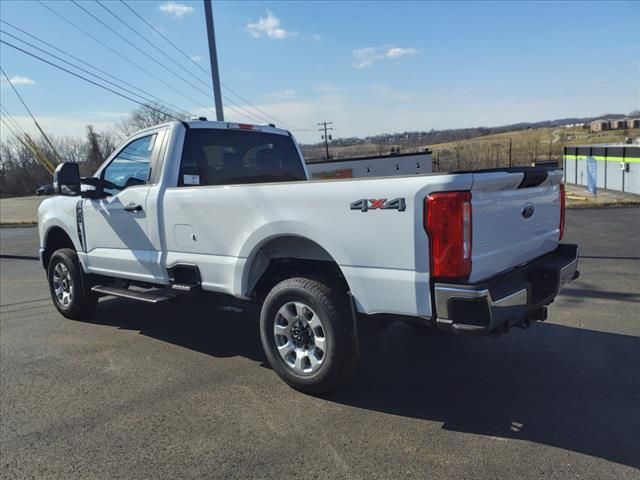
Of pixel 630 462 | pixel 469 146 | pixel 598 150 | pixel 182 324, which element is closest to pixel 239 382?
pixel 182 324

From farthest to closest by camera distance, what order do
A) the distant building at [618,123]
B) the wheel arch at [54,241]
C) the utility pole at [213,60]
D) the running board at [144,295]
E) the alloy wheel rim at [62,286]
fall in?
1. the distant building at [618,123]
2. the utility pole at [213,60]
3. the wheel arch at [54,241]
4. the alloy wheel rim at [62,286]
5. the running board at [144,295]

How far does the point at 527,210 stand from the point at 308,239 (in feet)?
5.18

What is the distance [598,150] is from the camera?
79.6 ft

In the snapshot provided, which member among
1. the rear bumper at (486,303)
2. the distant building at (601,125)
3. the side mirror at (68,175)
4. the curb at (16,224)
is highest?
the distant building at (601,125)

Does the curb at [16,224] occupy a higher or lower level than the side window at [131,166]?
lower

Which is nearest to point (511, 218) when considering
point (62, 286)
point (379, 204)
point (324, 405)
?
point (379, 204)

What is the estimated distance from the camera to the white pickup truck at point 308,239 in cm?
318

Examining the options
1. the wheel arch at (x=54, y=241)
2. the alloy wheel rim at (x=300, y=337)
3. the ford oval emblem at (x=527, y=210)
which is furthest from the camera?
the wheel arch at (x=54, y=241)

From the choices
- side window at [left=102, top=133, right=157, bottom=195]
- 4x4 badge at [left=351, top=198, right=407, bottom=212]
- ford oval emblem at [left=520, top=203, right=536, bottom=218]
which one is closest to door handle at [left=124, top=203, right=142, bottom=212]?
side window at [left=102, top=133, right=157, bottom=195]

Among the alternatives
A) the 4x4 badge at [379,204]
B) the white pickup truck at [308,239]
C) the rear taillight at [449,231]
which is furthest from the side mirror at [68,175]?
the rear taillight at [449,231]

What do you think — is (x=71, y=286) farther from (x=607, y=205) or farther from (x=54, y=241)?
(x=607, y=205)

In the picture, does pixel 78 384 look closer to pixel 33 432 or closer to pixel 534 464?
pixel 33 432

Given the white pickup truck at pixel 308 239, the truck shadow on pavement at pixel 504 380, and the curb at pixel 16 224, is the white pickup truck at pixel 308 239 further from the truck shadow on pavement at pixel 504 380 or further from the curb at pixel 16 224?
the curb at pixel 16 224

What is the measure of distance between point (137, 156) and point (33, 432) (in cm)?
279
